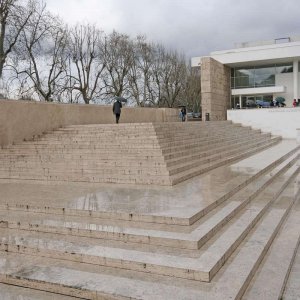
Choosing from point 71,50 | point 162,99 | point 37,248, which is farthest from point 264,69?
point 37,248

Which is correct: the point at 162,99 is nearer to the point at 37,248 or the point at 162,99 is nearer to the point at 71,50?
the point at 71,50

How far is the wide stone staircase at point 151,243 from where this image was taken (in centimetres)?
381

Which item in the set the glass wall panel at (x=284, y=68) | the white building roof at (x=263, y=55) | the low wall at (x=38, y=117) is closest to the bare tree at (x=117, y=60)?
the white building roof at (x=263, y=55)

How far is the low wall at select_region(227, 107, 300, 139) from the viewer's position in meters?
24.5

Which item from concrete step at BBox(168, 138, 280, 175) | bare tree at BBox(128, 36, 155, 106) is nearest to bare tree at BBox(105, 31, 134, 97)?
bare tree at BBox(128, 36, 155, 106)

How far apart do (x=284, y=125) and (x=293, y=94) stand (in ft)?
27.0

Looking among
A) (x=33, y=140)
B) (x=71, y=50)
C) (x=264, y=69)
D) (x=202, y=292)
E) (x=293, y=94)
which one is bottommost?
(x=202, y=292)

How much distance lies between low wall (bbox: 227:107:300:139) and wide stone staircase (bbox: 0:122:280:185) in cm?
1257

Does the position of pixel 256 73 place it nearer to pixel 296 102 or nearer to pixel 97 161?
pixel 296 102

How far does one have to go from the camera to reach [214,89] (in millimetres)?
28000

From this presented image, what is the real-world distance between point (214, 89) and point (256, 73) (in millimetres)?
6493

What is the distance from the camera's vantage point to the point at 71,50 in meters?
33.0

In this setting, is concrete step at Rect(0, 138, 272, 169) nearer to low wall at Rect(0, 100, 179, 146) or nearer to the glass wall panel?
low wall at Rect(0, 100, 179, 146)

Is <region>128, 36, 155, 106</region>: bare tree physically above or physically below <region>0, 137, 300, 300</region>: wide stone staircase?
above
